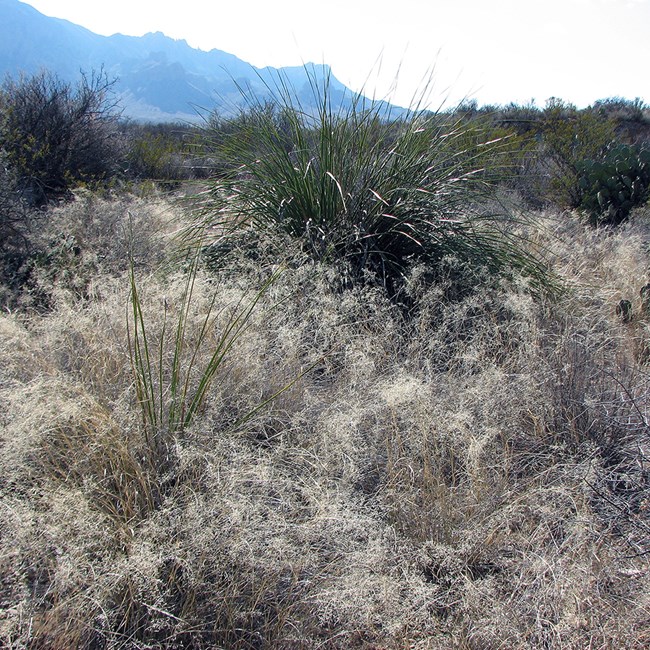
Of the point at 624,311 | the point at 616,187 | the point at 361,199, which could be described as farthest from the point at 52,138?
the point at 616,187

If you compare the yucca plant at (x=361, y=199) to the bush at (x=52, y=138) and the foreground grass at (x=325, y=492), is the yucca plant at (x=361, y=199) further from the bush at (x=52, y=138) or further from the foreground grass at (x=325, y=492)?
the bush at (x=52, y=138)

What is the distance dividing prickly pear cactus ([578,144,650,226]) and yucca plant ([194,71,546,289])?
3467mm

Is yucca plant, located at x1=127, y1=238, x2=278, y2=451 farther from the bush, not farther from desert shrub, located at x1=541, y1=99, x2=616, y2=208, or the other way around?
desert shrub, located at x1=541, y1=99, x2=616, y2=208

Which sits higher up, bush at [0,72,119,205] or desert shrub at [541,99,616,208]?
desert shrub at [541,99,616,208]

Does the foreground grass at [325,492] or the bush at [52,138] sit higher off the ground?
the bush at [52,138]

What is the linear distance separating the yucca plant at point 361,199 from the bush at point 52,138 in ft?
11.4

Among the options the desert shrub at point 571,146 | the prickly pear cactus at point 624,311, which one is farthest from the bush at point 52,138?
the desert shrub at point 571,146

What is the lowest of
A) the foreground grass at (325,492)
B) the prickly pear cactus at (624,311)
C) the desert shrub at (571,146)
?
the foreground grass at (325,492)

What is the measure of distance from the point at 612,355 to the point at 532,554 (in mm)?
1641

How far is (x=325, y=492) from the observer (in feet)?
5.66

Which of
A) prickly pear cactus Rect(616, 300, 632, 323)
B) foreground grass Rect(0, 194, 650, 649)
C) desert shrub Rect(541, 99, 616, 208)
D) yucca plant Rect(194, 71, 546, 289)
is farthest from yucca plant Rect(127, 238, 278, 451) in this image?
desert shrub Rect(541, 99, 616, 208)

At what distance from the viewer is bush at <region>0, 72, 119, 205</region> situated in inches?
249

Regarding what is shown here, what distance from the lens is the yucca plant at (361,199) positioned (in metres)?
3.42

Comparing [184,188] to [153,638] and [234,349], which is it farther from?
[153,638]
